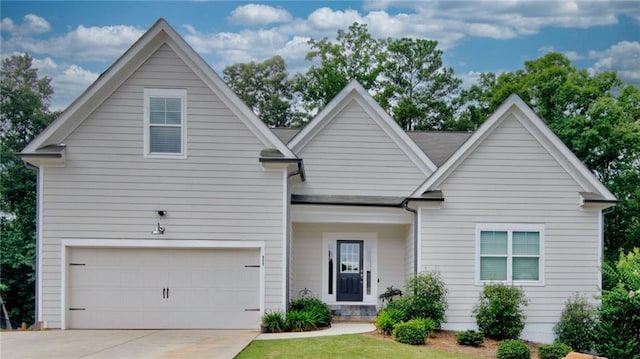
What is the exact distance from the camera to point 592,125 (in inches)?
901

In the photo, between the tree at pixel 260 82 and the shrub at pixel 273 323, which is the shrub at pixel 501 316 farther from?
the tree at pixel 260 82

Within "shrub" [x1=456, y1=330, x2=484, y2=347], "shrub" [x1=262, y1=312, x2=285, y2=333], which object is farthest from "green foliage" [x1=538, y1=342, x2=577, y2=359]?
"shrub" [x1=262, y1=312, x2=285, y2=333]

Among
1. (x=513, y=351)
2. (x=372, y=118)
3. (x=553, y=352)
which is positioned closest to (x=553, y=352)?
(x=553, y=352)

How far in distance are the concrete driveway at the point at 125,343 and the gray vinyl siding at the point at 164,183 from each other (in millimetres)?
1550

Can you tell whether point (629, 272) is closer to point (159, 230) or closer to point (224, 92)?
point (224, 92)

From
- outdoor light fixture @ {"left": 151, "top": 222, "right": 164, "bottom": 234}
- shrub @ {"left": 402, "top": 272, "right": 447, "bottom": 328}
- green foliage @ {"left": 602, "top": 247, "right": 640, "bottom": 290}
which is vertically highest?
outdoor light fixture @ {"left": 151, "top": 222, "right": 164, "bottom": 234}

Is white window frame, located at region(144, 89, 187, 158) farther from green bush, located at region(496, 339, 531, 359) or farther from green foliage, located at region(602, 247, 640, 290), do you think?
green foliage, located at region(602, 247, 640, 290)

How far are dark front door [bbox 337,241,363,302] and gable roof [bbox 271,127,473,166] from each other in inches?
138

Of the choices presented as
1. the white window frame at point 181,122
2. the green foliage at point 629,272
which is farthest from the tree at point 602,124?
the white window frame at point 181,122

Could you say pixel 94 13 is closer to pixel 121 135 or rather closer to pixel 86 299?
pixel 121 135

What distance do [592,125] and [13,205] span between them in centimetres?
2432

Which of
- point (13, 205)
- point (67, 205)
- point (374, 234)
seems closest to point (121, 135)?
point (67, 205)

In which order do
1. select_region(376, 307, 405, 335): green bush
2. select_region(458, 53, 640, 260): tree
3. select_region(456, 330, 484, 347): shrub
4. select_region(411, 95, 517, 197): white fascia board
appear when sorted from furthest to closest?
select_region(458, 53, 640, 260): tree
select_region(411, 95, 517, 197): white fascia board
select_region(376, 307, 405, 335): green bush
select_region(456, 330, 484, 347): shrub

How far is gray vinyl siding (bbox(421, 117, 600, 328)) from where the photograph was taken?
47.6 ft
